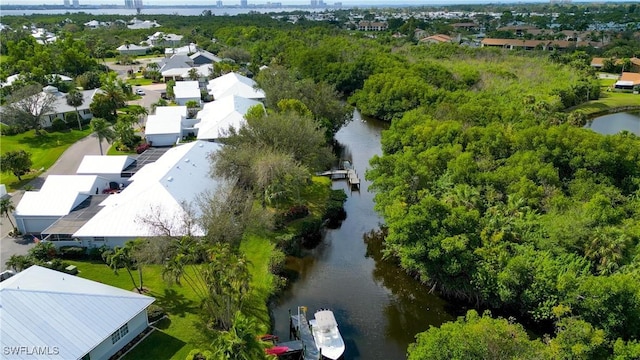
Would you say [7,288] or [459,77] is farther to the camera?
[459,77]

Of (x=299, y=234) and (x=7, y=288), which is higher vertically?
(x=7, y=288)

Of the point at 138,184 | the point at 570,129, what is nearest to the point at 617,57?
the point at 570,129

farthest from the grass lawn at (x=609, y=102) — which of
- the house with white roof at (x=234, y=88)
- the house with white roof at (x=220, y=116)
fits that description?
the house with white roof at (x=220, y=116)

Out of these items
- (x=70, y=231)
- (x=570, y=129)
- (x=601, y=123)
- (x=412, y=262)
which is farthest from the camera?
(x=601, y=123)

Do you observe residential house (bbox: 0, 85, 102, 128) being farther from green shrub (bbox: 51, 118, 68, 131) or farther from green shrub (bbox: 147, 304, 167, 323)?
green shrub (bbox: 147, 304, 167, 323)

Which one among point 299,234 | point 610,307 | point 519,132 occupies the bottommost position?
point 299,234

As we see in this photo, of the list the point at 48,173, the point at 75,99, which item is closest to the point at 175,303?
the point at 48,173

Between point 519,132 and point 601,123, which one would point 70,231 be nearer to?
point 519,132
